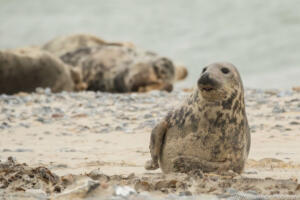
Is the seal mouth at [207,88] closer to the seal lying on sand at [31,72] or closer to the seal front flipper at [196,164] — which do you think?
the seal front flipper at [196,164]

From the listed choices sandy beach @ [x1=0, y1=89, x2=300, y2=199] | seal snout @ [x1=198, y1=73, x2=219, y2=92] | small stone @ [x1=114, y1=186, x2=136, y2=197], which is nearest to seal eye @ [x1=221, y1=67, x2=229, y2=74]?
seal snout @ [x1=198, y1=73, x2=219, y2=92]

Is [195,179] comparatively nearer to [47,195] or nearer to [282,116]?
[47,195]

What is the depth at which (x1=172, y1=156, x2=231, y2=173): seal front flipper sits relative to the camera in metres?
3.66

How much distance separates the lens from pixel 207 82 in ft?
11.3

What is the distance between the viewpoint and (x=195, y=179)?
332 cm

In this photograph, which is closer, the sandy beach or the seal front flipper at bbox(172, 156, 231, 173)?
the sandy beach

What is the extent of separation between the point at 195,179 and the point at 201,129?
1.38 feet

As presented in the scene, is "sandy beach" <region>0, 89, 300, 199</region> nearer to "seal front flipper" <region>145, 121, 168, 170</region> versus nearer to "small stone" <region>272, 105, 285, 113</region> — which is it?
"small stone" <region>272, 105, 285, 113</region>

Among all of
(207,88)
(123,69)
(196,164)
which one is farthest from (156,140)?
(123,69)

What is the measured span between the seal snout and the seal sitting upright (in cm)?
4

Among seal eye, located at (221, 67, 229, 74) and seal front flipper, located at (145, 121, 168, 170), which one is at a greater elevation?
seal eye, located at (221, 67, 229, 74)

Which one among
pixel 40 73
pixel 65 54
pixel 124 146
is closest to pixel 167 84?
pixel 40 73

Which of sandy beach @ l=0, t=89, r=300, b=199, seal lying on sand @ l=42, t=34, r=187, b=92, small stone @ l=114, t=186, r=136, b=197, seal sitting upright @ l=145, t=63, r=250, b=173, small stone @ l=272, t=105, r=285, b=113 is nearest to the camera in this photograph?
small stone @ l=114, t=186, r=136, b=197

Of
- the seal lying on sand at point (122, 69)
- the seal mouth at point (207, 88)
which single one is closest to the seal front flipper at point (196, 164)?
the seal mouth at point (207, 88)
